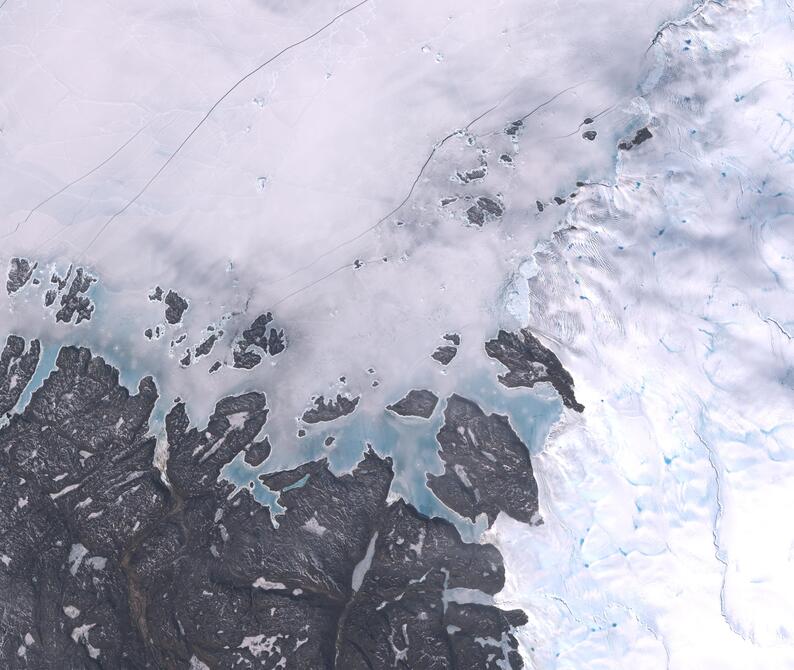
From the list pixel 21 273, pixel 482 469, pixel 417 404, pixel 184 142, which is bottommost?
pixel 482 469

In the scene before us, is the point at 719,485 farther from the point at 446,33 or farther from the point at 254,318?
the point at 446,33

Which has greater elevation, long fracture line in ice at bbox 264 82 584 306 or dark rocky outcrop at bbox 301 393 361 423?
long fracture line in ice at bbox 264 82 584 306

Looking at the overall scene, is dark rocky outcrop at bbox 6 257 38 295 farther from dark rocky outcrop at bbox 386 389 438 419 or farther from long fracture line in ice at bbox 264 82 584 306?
dark rocky outcrop at bbox 386 389 438 419

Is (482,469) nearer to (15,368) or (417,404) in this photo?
(417,404)

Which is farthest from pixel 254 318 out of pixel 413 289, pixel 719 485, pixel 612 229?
pixel 719 485

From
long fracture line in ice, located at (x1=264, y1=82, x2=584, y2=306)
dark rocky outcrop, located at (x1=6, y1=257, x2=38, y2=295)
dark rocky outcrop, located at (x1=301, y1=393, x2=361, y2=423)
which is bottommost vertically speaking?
dark rocky outcrop, located at (x1=301, y1=393, x2=361, y2=423)

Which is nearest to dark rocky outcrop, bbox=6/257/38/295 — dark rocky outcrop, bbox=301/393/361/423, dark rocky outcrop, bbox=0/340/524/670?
dark rocky outcrop, bbox=0/340/524/670

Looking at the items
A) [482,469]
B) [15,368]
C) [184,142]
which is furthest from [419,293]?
[15,368]

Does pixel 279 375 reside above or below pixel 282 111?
below
